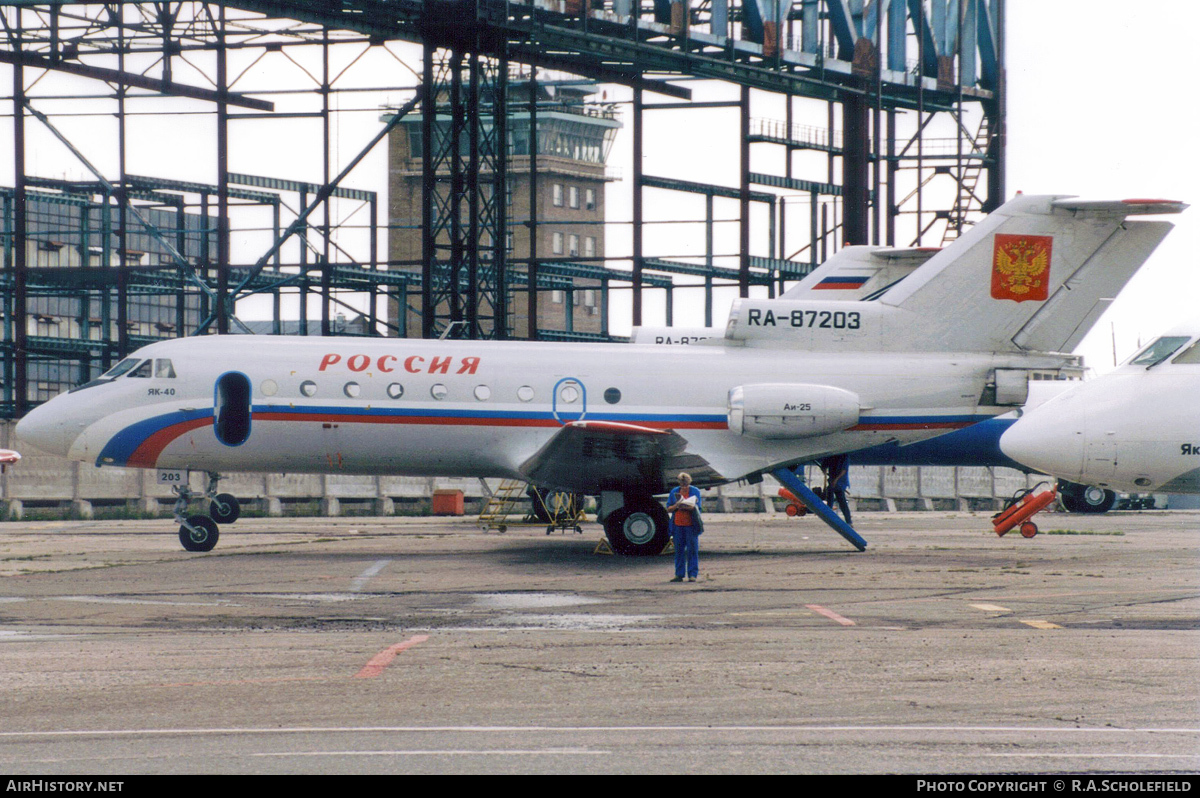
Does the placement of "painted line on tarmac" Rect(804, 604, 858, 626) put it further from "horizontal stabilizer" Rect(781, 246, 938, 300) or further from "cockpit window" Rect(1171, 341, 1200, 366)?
"horizontal stabilizer" Rect(781, 246, 938, 300)

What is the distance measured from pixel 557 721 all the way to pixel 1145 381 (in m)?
7.68

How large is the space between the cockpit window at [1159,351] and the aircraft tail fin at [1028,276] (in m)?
7.93

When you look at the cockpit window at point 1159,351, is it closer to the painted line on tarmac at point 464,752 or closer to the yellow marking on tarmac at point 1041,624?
the yellow marking on tarmac at point 1041,624

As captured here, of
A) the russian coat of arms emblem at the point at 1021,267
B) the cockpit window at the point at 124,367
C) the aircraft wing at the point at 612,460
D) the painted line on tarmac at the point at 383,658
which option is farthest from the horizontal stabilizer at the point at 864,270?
the painted line on tarmac at the point at 383,658

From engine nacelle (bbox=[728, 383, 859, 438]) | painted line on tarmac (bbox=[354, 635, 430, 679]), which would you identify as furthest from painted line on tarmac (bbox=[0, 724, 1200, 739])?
engine nacelle (bbox=[728, 383, 859, 438])

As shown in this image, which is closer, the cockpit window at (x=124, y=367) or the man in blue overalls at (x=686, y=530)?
the man in blue overalls at (x=686, y=530)

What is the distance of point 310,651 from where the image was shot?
12.4m

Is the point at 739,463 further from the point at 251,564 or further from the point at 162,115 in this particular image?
the point at 162,115

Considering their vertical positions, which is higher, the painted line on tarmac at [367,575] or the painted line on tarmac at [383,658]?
the painted line on tarmac at [383,658]

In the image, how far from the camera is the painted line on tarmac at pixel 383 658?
11.1 meters

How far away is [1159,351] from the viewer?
1380cm

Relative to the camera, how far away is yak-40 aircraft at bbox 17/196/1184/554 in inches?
895

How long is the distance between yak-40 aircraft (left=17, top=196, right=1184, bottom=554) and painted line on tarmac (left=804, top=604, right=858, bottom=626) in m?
6.63
